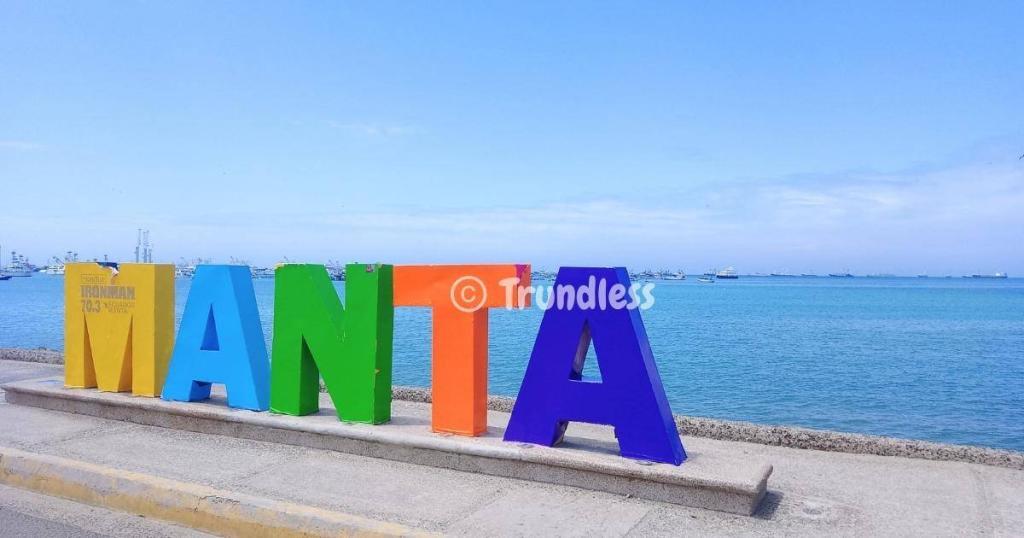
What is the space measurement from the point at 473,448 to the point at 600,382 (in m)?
1.30

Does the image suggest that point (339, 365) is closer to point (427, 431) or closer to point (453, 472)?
point (427, 431)

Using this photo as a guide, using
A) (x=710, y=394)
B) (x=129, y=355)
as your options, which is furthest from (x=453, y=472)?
(x=710, y=394)

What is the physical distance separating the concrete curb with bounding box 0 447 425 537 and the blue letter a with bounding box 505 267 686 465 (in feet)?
6.68

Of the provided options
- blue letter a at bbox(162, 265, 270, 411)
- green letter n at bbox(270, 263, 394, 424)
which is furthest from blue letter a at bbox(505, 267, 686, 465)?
blue letter a at bbox(162, 265, 270, 411)

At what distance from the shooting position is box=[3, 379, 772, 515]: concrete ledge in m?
5.70

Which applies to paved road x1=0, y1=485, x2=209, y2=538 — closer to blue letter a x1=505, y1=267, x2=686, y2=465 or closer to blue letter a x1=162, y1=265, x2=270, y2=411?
blue letter a x1=162, y1=265, x2=270, y2=411

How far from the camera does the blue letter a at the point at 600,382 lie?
247 inches

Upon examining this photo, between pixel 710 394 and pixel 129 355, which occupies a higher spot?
pixel 129 355

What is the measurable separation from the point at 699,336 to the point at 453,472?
40.6 meters

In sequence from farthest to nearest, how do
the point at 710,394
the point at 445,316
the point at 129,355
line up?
the point at 710,394, the point at 129,355, the point at 445,316

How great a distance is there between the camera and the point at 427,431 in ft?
24.1

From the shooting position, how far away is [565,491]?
6.08 metres

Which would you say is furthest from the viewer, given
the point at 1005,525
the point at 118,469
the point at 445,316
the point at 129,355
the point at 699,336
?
the point at 699,336

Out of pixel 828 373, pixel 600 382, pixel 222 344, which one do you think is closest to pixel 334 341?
pixel 222 344
